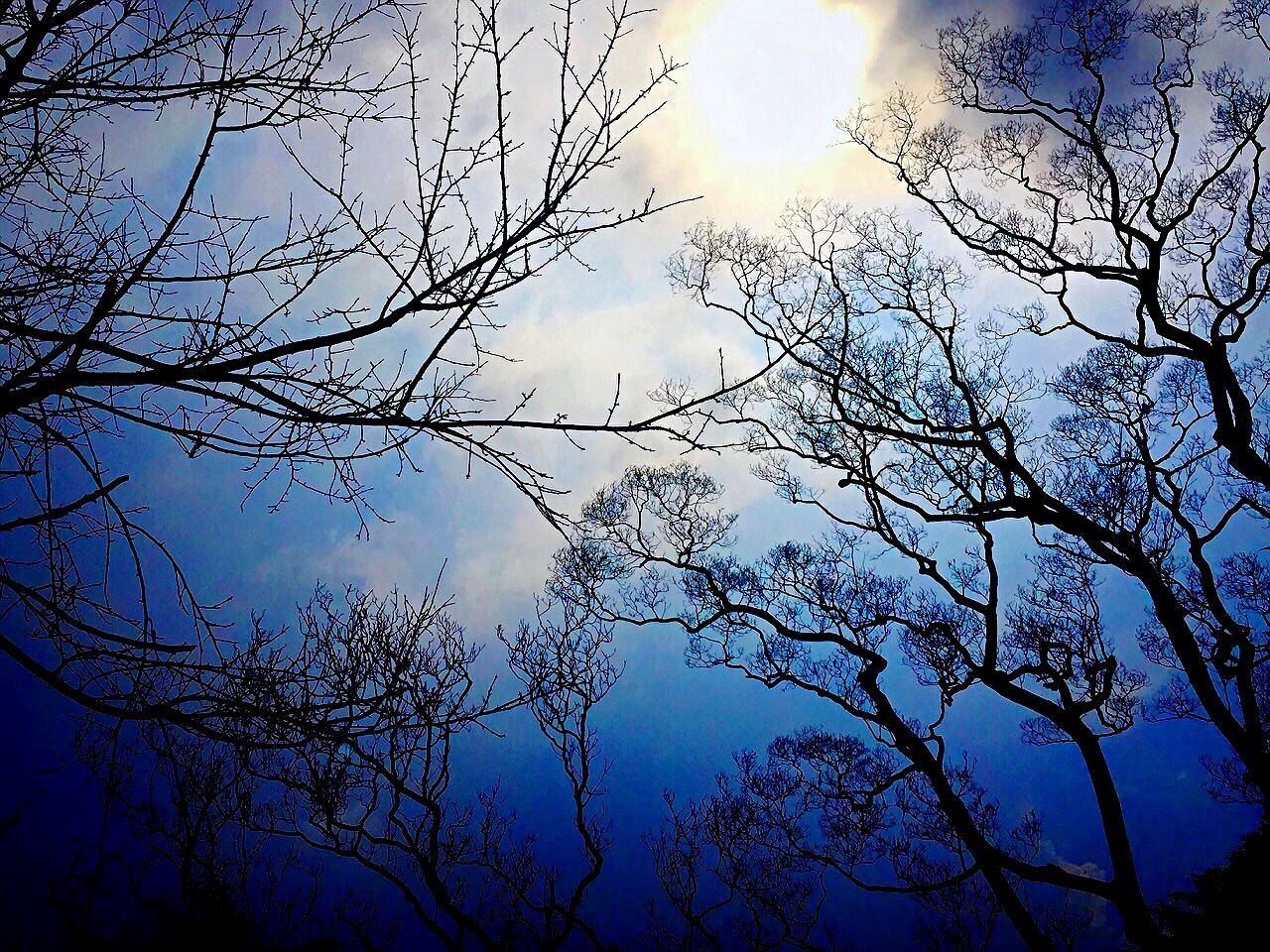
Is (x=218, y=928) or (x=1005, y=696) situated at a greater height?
(x=1005, y=696)

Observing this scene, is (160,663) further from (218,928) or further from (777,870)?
(777,870)

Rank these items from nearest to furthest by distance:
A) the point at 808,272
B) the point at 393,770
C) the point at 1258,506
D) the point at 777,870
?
the point at 1258,506, the point at 808,272, the point at 393,770, the point at 777,870

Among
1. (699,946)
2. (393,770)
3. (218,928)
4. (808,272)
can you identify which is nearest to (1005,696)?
(808,272)

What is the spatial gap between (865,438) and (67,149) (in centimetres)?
745

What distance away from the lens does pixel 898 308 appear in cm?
832

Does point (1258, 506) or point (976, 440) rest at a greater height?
point (1258, 506)

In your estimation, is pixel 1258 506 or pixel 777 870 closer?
pixel 1258 506

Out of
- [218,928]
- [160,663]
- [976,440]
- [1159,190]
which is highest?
[1159,190]

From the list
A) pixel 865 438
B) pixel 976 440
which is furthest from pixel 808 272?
pixel 976 440

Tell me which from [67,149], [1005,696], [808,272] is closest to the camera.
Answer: [67,149]

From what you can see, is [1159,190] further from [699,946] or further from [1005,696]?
[699,946]

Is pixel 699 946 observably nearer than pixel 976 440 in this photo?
No

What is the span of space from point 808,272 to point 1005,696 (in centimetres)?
547

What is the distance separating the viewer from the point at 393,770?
991 centimetres
